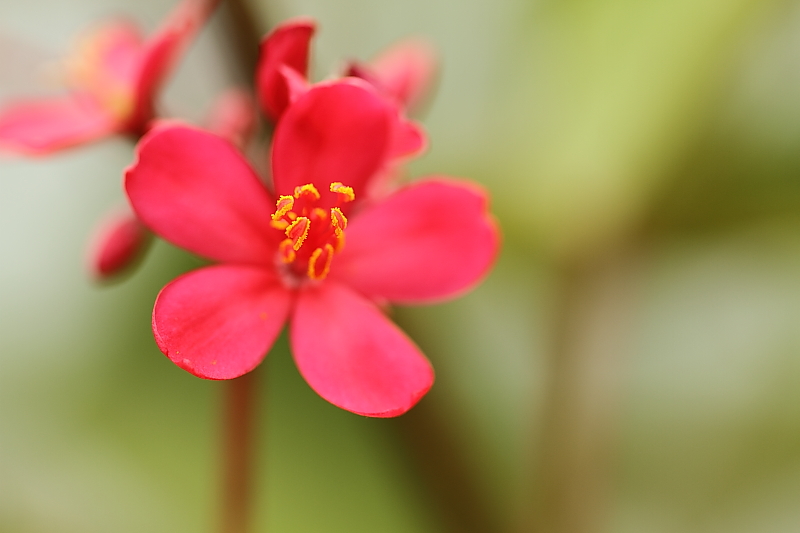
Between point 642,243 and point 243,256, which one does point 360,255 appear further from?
point 642,243

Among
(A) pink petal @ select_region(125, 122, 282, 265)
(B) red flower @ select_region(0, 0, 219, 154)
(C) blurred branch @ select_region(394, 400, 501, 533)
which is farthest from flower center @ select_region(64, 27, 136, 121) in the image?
(C) blurred branch @ select_region(394, 400, 501, 533)

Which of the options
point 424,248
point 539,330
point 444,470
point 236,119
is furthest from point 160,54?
point 539,330

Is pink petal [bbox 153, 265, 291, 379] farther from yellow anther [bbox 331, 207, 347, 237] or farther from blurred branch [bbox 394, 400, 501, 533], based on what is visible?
blurred branch [bbox 394, 400, 501, 533]

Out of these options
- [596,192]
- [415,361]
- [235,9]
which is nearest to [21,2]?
[235,9]

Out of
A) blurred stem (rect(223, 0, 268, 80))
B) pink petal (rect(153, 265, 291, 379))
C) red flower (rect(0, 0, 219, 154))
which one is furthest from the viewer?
blurred stem (rect(223, 0, 268, 80))

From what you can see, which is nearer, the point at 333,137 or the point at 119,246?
the point at 333,137

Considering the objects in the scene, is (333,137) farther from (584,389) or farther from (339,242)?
(584,389)
